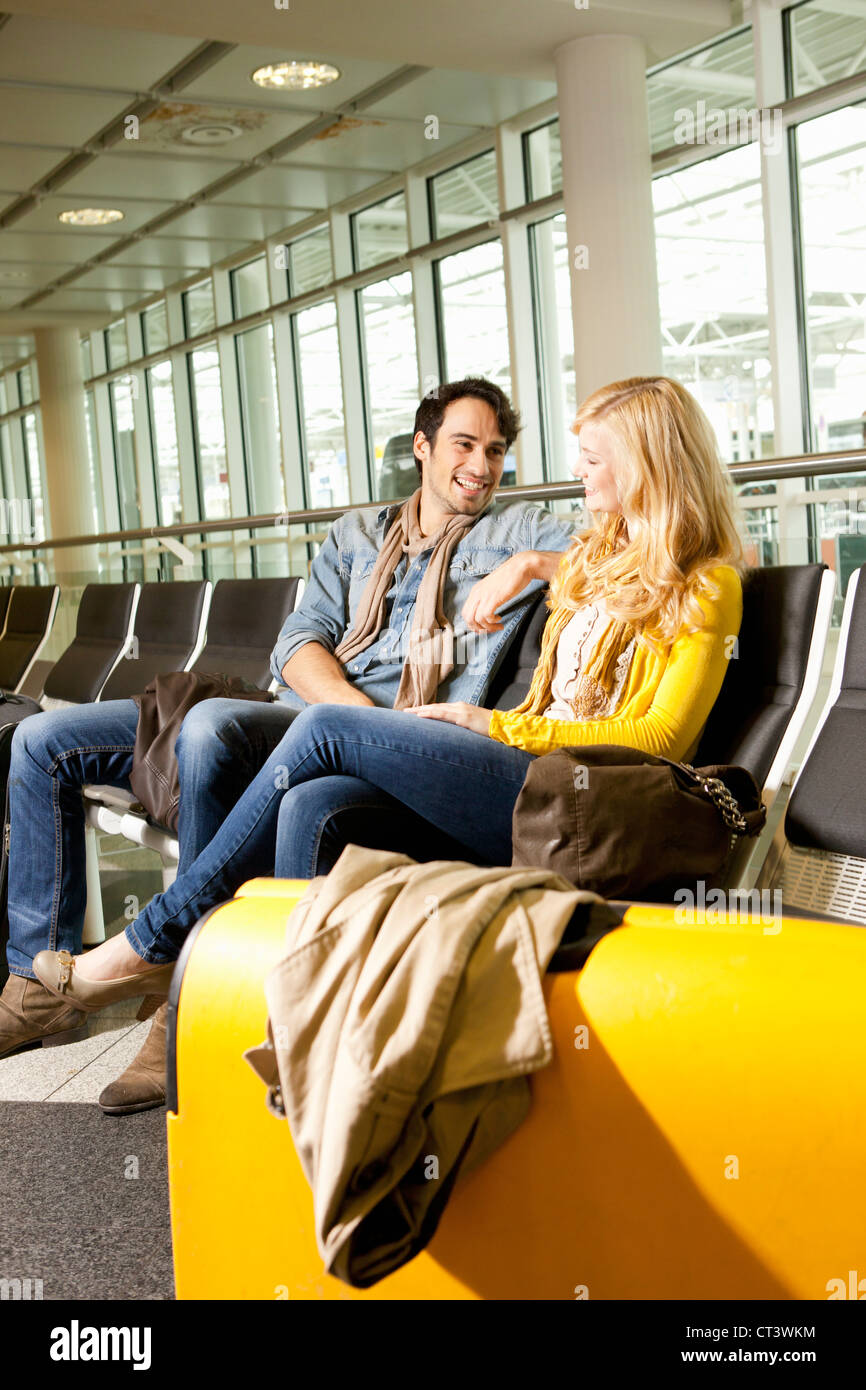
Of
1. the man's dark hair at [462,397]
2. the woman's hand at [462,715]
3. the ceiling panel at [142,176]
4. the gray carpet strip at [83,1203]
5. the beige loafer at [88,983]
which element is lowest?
the gray carpet strip at [83,1203]

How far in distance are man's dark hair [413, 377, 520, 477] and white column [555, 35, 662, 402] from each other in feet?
11.8

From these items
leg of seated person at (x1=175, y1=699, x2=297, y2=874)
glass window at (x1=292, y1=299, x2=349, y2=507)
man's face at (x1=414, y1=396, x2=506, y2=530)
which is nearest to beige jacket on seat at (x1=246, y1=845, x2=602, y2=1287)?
leg of seated person at (x1=175, y1=699, x2=297, y2=874)

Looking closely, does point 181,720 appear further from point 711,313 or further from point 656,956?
point 711,313

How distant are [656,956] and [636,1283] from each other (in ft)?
0.99

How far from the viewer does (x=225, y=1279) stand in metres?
1.34

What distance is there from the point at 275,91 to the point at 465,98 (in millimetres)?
1133

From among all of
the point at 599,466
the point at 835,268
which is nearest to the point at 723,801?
the point at 599,466

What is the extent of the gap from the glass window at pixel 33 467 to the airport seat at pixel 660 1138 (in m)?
15.6

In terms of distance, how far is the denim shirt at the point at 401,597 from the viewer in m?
2.52

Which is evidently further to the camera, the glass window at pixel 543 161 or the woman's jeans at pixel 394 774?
the glass window at pixel 543 161

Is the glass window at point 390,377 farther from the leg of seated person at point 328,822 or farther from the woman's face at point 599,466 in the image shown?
the leg of seated person at point 328,822

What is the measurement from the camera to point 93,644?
4633 millimetres

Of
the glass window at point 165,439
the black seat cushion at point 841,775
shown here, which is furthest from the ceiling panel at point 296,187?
the black seat cushion at point 841,775

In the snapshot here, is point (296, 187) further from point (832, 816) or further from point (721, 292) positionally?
point (832, 816)
